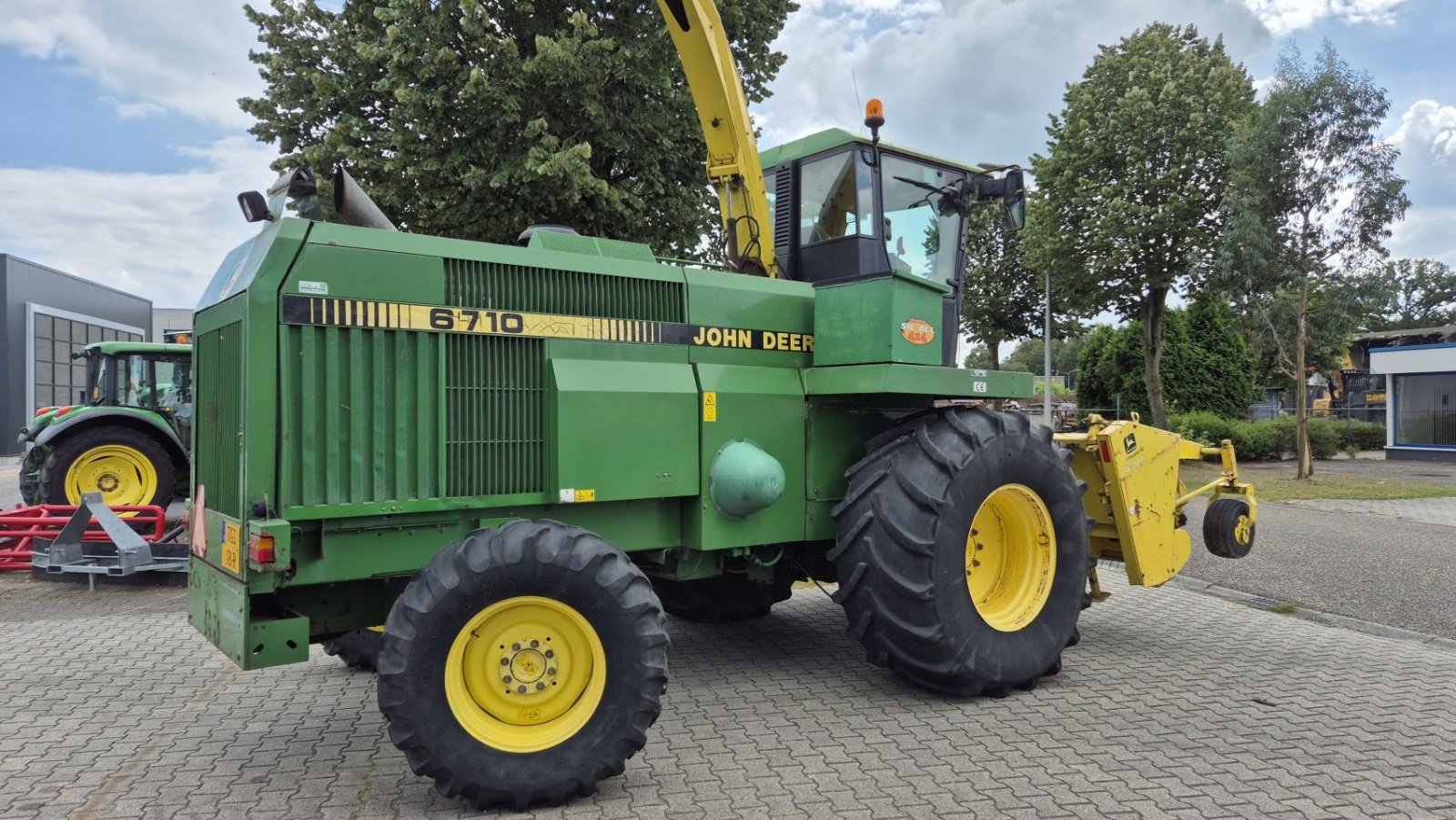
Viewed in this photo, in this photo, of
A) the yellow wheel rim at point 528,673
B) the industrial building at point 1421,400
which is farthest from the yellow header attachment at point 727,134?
the industrial building at point 1421,400

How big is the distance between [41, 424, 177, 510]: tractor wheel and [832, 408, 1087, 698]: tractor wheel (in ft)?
29.3

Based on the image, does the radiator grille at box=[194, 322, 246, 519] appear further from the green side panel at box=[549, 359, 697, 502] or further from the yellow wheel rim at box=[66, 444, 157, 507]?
the yellow wheel rim at box=[66, 444, 157, 507]

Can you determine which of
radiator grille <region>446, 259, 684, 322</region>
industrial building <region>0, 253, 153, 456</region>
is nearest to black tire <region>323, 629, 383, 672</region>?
radiator grille <region>446, 259, 684, 322</region>

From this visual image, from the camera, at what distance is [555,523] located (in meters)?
3.68

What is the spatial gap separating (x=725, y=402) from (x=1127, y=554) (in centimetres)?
297

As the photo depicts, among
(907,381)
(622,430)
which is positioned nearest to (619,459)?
(622,430)

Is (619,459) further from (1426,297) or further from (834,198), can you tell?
(1426,297)

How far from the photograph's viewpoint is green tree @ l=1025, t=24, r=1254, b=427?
19609mm

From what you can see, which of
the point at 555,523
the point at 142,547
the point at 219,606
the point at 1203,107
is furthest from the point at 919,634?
the point at 1203,107

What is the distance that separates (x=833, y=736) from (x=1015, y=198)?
124 inches

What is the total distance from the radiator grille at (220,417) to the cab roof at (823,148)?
129 inches

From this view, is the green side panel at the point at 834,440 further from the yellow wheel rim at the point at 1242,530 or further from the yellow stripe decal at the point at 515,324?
the yellow wheel rim at the point at 1242,530

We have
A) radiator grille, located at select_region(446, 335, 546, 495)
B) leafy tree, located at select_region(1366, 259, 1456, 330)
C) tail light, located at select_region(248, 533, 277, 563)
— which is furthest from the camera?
leafy tree, located at select_region(1366, 259, 1456, 330)

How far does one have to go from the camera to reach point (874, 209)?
529 cm
